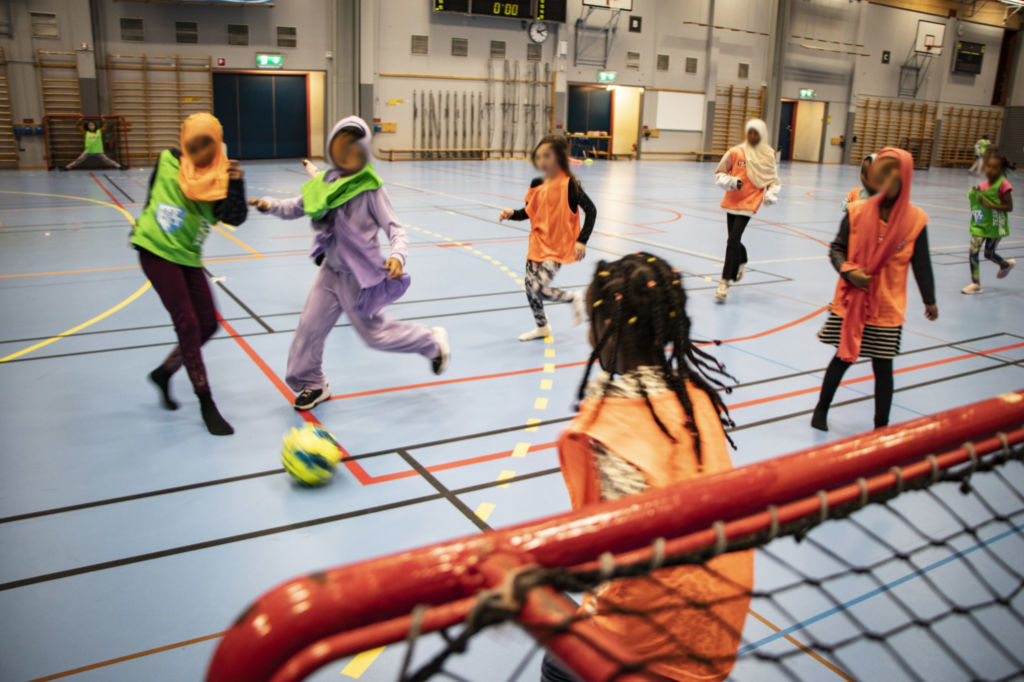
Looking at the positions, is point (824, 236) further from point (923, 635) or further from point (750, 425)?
point (923, 635)

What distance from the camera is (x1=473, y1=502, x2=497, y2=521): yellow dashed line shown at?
3.56 m

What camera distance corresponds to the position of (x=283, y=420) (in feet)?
15.4

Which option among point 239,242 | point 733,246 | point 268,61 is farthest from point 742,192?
point 268,61

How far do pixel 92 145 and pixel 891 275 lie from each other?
2067 cm

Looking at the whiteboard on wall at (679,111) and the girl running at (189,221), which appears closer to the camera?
the girl running at (189,221)

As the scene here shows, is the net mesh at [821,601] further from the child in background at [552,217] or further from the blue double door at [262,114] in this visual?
the blue double door at [262,114]

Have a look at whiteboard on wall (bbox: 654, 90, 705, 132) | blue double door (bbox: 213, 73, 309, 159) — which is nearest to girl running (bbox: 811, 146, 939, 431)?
blue double door (bbox: 213, 73, 309, 159)

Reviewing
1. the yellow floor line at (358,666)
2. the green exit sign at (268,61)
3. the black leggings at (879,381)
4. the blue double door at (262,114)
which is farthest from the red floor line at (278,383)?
the blue double door at (262,114)

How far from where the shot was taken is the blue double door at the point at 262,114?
76.7 ft

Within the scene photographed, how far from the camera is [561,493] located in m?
3.84

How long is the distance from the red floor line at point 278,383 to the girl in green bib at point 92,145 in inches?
633

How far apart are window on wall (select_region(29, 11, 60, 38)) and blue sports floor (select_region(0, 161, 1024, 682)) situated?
12.3 meters

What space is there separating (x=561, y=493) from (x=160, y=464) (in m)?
2.17

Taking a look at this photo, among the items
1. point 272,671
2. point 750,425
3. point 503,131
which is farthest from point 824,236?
point 503,131
